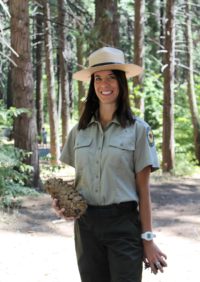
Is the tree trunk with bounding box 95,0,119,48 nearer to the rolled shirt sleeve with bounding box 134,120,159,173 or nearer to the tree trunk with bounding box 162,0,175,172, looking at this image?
the tree trunk with bounding box 162,0,175,172

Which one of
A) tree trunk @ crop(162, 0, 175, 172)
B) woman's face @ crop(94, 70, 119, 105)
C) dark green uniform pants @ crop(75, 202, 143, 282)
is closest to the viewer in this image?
dark green uniform pants @ crop(75, 202, 143, 282)

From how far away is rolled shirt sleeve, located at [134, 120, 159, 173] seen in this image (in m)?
2.66

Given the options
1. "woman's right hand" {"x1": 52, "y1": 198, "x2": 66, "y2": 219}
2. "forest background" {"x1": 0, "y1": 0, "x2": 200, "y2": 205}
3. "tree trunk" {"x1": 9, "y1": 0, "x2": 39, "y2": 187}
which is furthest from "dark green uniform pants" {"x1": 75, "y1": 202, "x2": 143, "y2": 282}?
"tree trunk" {"x1": 9, "y1": 0, "x2": 39, "y2": 187}

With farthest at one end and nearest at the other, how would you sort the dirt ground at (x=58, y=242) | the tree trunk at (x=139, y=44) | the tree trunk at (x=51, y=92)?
the tree trunk at (x=51, y=92)
the tree trunk at (x=139, y=44)
the dirt ground at (x=58, y=242)

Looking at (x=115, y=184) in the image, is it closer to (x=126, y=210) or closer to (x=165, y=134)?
(x=126, y=210)

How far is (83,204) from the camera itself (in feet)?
8.85

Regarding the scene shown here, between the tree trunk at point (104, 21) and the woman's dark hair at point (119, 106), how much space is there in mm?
8740

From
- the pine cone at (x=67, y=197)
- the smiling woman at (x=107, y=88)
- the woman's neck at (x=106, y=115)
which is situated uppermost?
the smiling woman at (x=107, y=88)

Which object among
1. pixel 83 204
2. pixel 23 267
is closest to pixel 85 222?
pixel 83 204

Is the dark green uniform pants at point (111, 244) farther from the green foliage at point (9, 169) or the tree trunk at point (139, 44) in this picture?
the tree trunk at point (139, 44)

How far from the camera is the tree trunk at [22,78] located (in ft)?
30.4

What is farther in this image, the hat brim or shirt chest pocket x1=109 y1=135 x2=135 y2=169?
the hat brim

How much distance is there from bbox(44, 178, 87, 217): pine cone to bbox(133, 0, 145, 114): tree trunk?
43.2 feet

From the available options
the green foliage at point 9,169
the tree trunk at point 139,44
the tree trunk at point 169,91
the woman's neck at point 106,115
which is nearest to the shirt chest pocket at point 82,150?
the woman's neck at point 106,115
